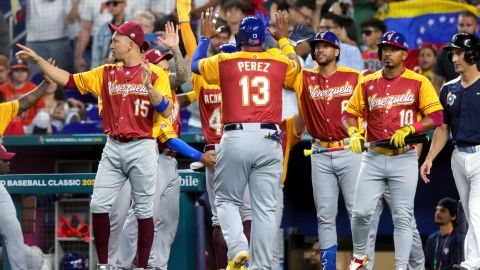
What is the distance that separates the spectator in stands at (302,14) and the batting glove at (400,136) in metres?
4.56

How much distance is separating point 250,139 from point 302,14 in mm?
5285

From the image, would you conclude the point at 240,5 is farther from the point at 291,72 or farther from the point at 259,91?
the point at 259,91

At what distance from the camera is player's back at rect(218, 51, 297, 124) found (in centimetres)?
744

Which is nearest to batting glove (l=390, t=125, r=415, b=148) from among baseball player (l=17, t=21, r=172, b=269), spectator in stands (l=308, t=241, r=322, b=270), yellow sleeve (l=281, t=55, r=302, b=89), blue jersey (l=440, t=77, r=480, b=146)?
blue jersey (l=440, t=77, r=480, b=146)

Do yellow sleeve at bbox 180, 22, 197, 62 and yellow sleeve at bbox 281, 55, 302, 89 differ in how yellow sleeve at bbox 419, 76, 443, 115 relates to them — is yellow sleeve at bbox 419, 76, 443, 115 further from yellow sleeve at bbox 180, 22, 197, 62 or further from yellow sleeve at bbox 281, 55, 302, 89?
yellow sleeve at bbox 180, 22, 197, 62

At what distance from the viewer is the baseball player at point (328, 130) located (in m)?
8.48

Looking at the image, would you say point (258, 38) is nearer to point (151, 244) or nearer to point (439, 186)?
point (151, 244)

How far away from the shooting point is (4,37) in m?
12.8

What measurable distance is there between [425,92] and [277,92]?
1.30 meters

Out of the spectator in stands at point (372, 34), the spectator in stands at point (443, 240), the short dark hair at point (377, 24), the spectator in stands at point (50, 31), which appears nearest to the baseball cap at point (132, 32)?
the spectator in stands at point (443, 240)

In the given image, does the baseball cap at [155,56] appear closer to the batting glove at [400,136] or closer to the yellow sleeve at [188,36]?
the yellow sleeve at [188,36]

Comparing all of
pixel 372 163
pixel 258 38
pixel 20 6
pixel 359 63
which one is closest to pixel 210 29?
pixel 258 38

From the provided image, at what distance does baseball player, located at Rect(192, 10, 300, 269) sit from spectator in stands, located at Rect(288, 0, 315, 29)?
4.83 m

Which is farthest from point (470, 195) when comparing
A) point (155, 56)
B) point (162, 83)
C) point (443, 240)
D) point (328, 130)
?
point (155, 56)
